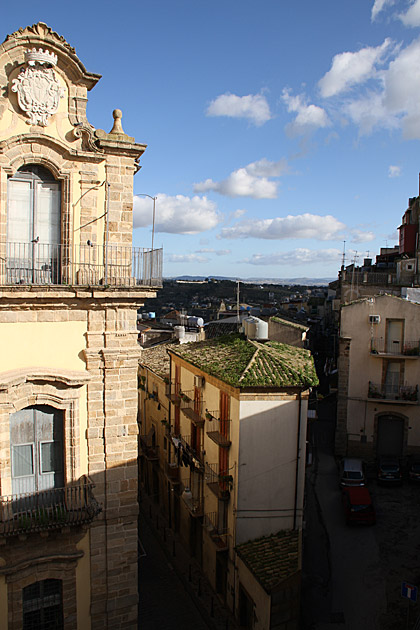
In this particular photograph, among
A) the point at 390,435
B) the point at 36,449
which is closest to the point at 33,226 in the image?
the point at 36,449

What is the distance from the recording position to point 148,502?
2797cm

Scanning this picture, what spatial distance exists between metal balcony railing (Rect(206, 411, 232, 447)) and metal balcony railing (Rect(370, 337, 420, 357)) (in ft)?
41.0

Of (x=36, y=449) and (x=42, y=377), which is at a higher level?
(x=42, y=377)

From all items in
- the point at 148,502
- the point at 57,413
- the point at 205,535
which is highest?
the point at 57,413

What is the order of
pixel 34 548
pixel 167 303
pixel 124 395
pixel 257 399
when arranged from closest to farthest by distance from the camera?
pixel 34 548
pixel 124 395
pixel 257 399
pixel 167 303

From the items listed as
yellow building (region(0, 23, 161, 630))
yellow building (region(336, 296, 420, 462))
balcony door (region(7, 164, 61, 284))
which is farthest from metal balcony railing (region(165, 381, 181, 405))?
balcony door (region(7, 164, 61, 284))

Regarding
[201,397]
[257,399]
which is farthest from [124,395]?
[201,397]

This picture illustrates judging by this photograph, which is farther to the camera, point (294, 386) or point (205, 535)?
point (205, 535)

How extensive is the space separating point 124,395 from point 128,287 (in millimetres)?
2527

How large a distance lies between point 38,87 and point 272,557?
1416 cm

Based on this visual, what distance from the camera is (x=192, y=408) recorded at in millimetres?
21844

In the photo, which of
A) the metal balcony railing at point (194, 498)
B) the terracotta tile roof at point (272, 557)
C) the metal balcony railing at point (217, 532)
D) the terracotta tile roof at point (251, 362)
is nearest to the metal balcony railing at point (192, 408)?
the terracotta tile roof at point (251, 362)

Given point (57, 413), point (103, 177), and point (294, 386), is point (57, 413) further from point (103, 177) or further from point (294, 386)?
point (294, 386)

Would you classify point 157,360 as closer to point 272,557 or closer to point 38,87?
point 272,557
